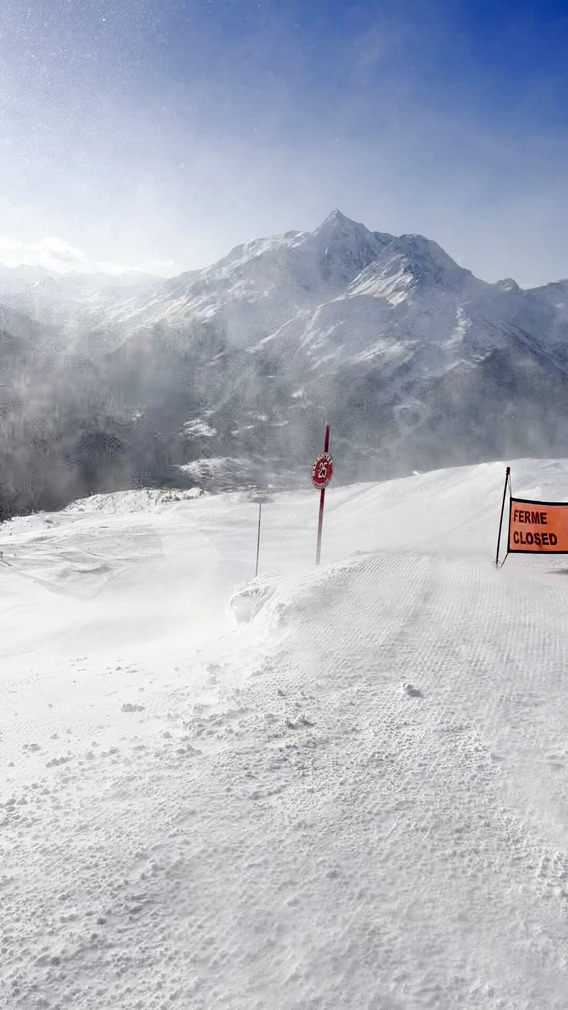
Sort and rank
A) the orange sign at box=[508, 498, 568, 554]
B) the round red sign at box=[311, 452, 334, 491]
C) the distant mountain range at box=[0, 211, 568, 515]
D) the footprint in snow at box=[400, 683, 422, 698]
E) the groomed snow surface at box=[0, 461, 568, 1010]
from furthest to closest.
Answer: the distant mountain range at box=[0, 211, 568, 515] < the round red sign at box=[311, 452, 334, 491] < the orange sign at box=[508, 498, 568, 554] < the footprint in snow at box=[400, 683, 422, 698] < the groomed snow surface at box=[0, 461, 568, 1010]

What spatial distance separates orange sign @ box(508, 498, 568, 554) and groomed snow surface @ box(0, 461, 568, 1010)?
1.99 meters

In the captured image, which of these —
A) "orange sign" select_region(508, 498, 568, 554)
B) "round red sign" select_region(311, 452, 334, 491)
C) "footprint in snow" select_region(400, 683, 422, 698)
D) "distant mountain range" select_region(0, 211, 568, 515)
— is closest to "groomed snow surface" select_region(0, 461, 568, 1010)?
"footprint in snow" select_region(400, 683, 422, 698)

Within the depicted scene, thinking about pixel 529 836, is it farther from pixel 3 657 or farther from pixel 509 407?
pixel 509 407

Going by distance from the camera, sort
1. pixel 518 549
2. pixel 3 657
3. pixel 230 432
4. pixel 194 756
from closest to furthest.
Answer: pixel 194 756
pixel 3 657
pixel 518 549
pixel 230 432

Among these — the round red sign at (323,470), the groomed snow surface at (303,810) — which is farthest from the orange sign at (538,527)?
the round red sign at (323,470)

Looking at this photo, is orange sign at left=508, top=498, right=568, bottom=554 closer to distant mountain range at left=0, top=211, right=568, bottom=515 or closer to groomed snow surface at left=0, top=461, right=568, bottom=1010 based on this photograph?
groomed snow surface at left=0, top=461, right=568, bottom=1010

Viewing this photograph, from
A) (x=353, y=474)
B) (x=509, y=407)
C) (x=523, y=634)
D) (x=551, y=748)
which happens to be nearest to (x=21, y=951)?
(x=551, y=748)

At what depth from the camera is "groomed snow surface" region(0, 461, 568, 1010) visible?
3660 mm

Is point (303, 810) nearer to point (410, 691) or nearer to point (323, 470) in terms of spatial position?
point (410, 691)

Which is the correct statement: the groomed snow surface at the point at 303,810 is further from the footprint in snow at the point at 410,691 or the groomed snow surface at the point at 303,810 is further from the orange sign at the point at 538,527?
the orange sign at the point at 538,527

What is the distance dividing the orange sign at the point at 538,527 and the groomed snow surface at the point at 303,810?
1990 mm

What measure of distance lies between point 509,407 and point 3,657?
195 meters

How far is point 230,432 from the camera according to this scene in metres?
162

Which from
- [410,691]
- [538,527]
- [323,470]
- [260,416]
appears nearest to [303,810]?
[410,691]
